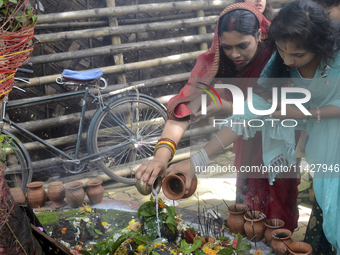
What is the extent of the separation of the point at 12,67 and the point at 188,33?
4151mm

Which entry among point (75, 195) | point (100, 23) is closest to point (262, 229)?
point (75, 195)

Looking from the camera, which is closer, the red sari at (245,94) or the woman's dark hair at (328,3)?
the woman's dark hair at (328,3)

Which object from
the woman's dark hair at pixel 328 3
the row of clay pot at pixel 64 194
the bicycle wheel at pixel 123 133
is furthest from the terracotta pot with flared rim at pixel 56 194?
the woman's dark hair at pixel 328 3

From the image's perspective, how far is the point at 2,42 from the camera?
1090 millimetres

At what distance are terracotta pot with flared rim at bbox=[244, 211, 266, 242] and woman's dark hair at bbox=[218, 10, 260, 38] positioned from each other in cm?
138

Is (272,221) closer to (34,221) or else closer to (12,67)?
(34,221)

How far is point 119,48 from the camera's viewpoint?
4.24 metres

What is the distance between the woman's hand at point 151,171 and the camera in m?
1.54

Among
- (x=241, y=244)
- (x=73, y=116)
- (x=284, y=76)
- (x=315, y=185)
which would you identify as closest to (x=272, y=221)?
(x=241, y=244)

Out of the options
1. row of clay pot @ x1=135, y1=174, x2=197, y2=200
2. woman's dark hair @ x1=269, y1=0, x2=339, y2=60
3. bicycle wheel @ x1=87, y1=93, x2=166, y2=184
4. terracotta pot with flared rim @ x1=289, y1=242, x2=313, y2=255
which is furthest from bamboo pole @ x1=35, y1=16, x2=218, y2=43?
terracotta pot with flared rim @ x1=289, y1=242, x2=313, y2=255

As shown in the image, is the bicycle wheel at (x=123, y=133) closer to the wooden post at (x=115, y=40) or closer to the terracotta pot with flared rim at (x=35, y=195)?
the wooden post at (x=115, y=40)

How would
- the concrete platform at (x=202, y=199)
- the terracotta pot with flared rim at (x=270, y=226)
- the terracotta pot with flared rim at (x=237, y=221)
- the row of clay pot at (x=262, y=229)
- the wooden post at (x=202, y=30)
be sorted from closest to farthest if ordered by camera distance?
the row of clay pot at (x=262, y=229) < the terracotta pot with flared rim at (x=270, y=226) < the terracotta pot with flared rim at (x=237, y=221) < the concrete platform at (x=202, y=199) < the wooden post at (x=202, y=30)

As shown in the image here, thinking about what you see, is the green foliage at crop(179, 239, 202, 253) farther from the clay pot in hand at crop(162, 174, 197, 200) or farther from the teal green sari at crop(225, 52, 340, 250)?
the teal green sari at crop(225, 52, 340, 250)

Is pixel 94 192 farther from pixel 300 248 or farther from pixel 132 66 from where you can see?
pixel 300 248
